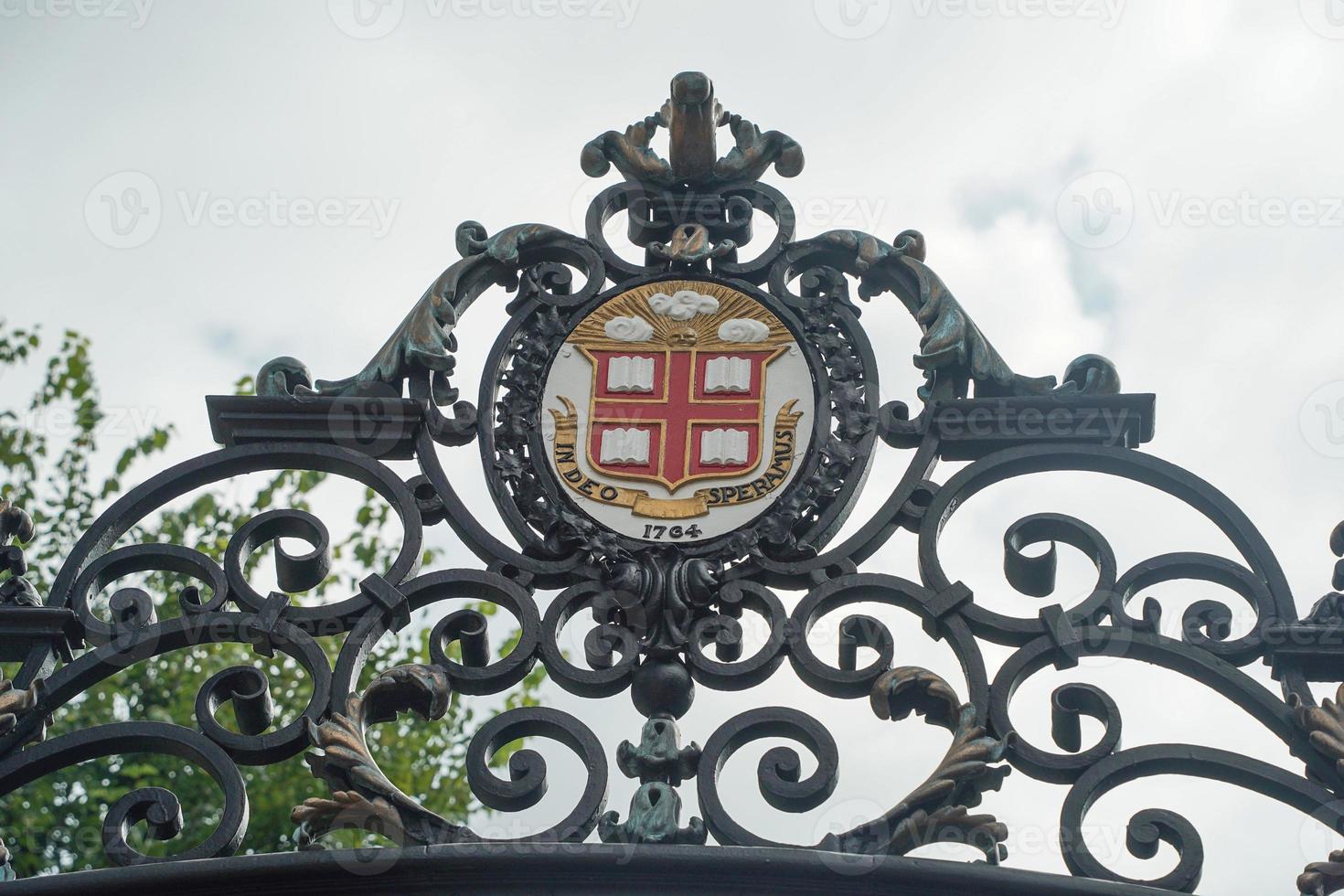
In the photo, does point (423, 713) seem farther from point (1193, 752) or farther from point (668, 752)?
point (1193, 752)

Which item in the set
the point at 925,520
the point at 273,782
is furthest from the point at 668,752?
the point at 273,782

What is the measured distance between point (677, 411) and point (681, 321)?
35 centimetres

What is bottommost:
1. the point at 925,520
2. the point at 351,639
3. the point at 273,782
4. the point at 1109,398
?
the point at 273,782

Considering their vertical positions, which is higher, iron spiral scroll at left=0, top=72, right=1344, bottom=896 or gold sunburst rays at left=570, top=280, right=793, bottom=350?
gold sunburst rays at left=570, top=280, right=793, bottom=350

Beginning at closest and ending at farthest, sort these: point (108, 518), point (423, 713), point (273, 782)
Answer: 1. point (423, 713)
2. point (108, 518)
3. point (273, 782)

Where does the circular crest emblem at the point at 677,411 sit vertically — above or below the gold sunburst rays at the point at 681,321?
below

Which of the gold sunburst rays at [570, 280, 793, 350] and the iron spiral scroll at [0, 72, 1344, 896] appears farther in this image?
the gold sunburst rays at [570, 280, 793, 350]

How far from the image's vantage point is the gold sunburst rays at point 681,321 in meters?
6.05

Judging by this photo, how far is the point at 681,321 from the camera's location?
20.1ft

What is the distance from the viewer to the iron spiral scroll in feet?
16.7

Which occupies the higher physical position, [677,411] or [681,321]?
[681,321]

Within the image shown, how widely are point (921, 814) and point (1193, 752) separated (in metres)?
0.75

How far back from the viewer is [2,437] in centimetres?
1227

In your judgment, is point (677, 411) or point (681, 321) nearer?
point (677, 411)
